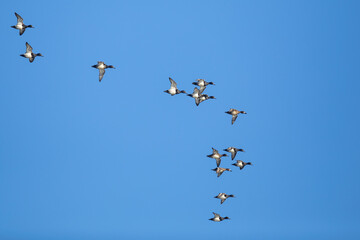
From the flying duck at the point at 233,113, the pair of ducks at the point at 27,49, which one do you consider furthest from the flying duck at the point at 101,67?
the flying duck at the point at 233,113

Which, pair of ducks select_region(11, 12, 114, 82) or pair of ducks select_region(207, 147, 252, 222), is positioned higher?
pair of ducks select_region(11, 12, 114, 82)

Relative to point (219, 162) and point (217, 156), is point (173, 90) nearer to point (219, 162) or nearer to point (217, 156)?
point (217, 156)

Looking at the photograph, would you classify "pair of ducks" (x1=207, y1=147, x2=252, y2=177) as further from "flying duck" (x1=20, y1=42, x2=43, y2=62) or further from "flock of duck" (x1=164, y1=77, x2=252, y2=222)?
"flying duck" (x1=20, y1=42, x2=43, y2=62)

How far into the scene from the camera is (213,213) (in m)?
89.3

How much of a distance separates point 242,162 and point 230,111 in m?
6.47

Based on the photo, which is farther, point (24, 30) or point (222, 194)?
point (222, 194)

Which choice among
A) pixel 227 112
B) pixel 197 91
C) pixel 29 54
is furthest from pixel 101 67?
pixel 227 112

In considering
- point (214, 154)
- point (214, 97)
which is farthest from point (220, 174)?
point (214, 97)

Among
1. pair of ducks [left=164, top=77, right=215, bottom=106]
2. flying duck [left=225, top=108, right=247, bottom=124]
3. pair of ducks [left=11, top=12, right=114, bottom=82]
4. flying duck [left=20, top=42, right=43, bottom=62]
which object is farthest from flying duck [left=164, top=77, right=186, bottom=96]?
flying duck [left=20, top=42, right=43, bottom=62]

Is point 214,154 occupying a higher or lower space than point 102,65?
lower

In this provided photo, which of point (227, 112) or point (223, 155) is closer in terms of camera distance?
point (223, 155)

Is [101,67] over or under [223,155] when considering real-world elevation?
over

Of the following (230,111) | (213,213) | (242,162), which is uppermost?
(230,111)

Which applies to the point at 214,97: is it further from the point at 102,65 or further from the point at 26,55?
the point at 26,55
